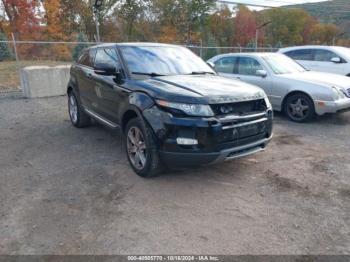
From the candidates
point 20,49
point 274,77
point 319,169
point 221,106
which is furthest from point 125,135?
point 20,49

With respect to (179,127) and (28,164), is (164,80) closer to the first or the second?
(179,127)

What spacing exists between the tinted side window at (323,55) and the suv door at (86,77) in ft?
25.4

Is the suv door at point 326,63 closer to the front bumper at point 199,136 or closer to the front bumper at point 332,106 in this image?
the front bumper at point 332,106

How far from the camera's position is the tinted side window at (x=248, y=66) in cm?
794

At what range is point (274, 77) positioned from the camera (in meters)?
7.48

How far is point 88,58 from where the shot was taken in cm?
612

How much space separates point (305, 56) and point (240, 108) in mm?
7950

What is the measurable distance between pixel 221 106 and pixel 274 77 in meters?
4.25

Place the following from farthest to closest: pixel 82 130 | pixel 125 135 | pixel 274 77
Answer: pixel 274 77 → pixel 82 130 → pixel 125 135

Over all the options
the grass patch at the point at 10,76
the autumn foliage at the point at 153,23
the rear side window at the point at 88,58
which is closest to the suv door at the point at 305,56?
the rear side window at the point at 88,58

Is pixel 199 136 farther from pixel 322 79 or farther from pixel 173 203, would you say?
pixel 322 79

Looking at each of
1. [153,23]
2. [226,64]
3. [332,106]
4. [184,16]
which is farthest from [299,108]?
[184,16]

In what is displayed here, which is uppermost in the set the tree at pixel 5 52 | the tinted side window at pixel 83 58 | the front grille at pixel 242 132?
the tree at pixel 5 52

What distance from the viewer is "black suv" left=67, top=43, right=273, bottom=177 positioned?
366cm
